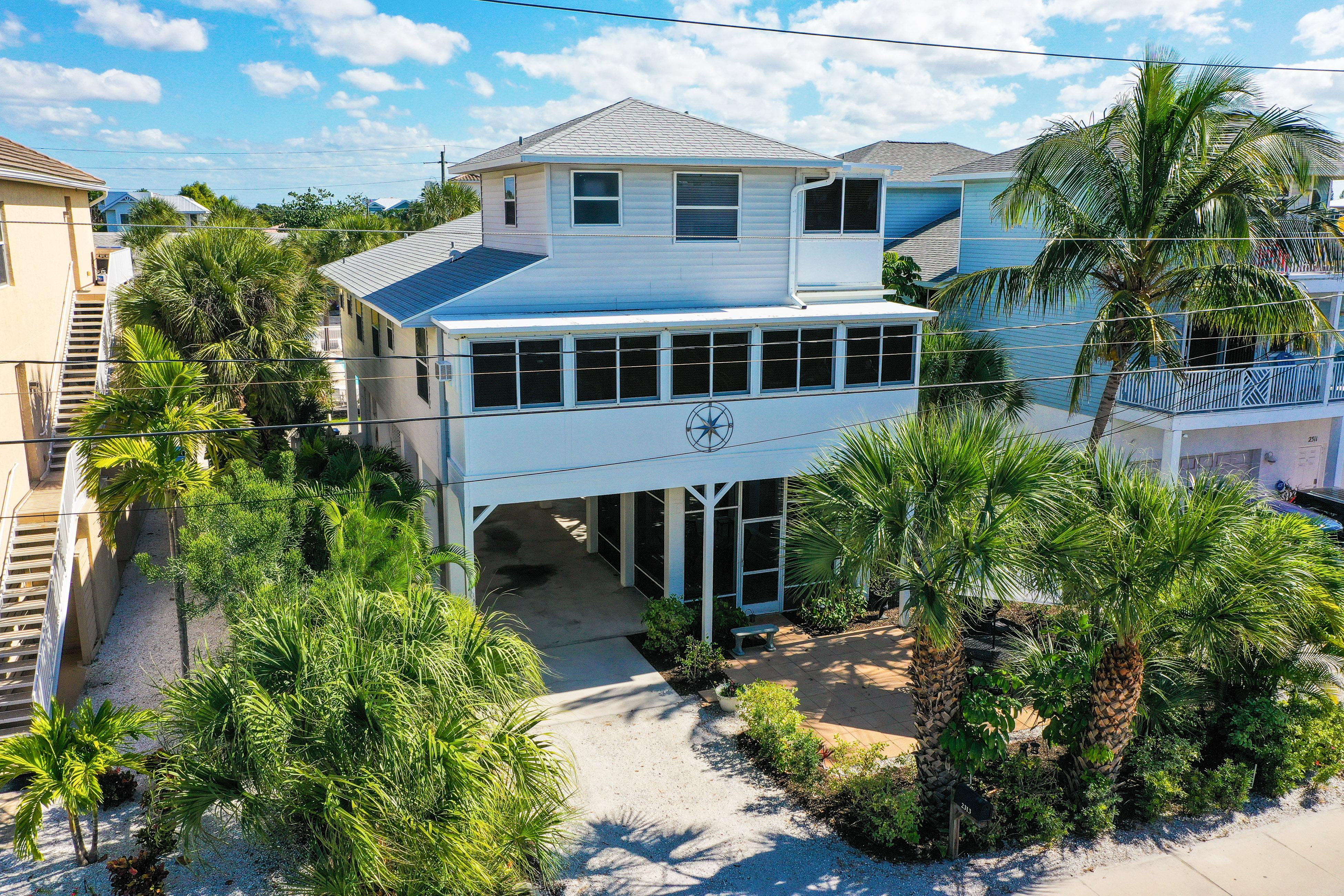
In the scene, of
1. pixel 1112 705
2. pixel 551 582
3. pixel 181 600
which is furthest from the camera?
pixel 551 582

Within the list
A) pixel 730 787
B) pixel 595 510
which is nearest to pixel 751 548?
pixel 595 510

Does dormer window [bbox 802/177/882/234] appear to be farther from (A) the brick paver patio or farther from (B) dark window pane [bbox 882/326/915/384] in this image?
(A) the brick paver patio

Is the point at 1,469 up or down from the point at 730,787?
up

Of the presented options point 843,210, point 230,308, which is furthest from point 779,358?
point 230,308

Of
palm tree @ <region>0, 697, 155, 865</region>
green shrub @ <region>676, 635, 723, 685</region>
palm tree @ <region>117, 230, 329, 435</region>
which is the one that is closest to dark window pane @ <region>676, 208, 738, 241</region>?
green shrub @ <region>676, 635, 723, 685</region>

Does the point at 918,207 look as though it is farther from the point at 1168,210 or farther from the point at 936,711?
the point at 936,711

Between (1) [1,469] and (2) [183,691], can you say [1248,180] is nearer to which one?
(2) [183,691]
